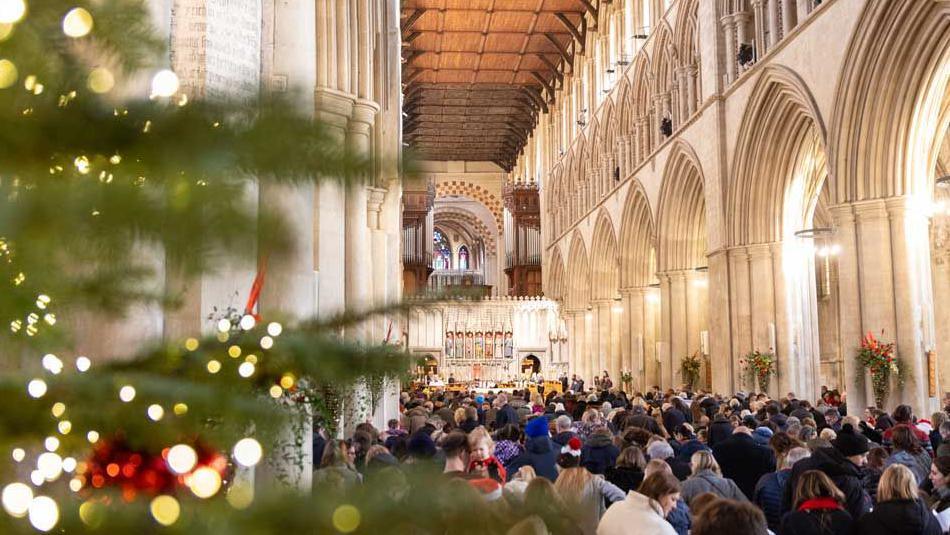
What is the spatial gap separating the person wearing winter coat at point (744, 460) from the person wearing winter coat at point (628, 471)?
0.96m

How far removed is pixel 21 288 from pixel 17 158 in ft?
0.41

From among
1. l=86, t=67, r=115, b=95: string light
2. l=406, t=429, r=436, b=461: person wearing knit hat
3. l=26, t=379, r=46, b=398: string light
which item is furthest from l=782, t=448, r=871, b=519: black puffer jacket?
l=86, t=67, r=115, b=95: string light

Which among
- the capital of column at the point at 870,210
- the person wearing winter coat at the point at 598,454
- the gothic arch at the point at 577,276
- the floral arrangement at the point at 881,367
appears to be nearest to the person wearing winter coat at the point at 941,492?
the person wearing winter coat at the point at 598,454

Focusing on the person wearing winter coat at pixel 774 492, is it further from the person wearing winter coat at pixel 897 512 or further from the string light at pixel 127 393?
the string light at pixel 127 393

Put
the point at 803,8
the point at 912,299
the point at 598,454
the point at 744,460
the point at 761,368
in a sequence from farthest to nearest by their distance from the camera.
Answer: the point at 761,368, the point at 803,8, the point at 912,299, the point at 598,454, the point at 744,460

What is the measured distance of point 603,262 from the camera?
102 ft

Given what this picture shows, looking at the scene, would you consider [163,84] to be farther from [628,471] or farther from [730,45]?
[730,45]

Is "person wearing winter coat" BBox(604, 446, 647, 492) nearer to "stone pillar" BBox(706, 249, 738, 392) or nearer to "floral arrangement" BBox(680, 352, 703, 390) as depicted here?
"stone pillar" BBox(706, 249, 738, 392)

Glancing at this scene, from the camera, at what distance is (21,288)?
71 cm

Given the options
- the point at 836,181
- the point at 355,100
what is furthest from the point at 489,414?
the point at 836,181

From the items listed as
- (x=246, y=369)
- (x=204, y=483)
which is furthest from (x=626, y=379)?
(x=204, y=483)

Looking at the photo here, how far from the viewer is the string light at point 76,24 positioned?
650 mm

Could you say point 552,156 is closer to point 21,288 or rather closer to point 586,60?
point 586,60

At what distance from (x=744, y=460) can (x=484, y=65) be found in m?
30.2
